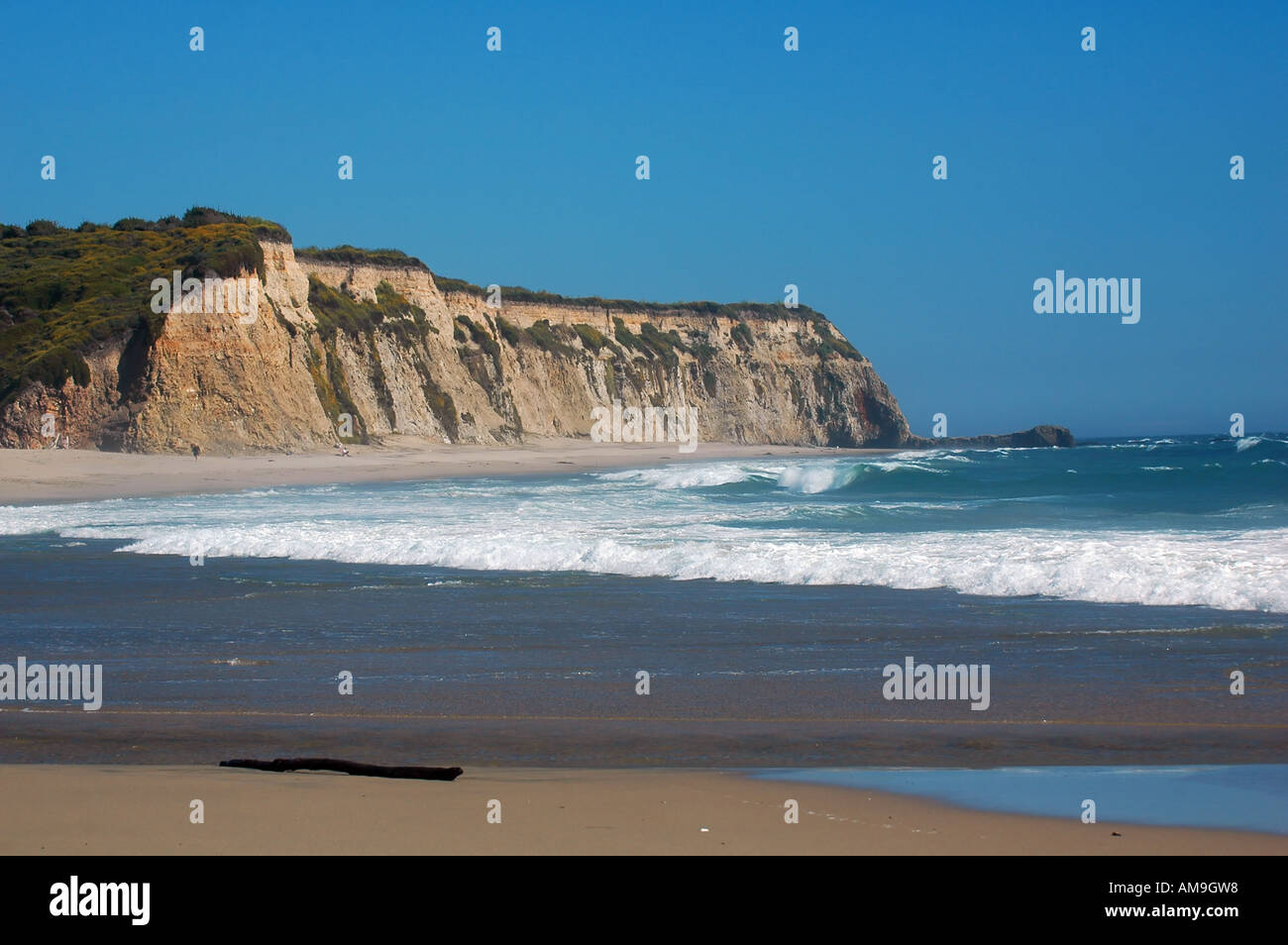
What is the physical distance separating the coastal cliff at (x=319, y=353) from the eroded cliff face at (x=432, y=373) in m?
0.11

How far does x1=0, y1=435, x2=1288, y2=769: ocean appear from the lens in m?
6.18

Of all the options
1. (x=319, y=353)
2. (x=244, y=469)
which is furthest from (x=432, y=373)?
(x=244, y=469)

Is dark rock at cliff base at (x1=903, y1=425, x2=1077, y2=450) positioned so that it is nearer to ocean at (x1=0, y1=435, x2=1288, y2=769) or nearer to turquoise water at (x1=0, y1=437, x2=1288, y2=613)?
turquoise water at (x1=0, y1=437, x2=1288, y2=613)

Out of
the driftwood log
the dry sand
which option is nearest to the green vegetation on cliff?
the driftwood log

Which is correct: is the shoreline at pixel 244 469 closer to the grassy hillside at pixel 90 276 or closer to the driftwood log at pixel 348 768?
the grassy hillside at pixel 90 276

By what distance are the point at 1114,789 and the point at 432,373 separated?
5848cm

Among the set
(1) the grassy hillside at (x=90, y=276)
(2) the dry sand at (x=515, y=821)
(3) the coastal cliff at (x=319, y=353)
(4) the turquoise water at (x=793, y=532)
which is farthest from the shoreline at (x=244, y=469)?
(2) the dry sand at (x=515, y=821)

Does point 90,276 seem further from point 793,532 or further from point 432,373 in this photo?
point 793,532

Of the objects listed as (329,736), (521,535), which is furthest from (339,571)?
(329,736)

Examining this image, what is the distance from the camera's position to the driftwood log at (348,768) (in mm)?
5195

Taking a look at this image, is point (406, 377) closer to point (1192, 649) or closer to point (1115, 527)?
point (1115, 527)

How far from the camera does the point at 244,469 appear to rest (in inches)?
1455

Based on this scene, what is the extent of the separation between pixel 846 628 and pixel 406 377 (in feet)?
171

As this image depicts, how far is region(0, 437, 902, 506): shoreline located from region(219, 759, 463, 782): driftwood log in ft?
76.8
